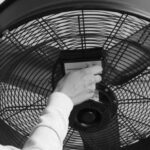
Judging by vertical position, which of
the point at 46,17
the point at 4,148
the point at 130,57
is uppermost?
the point at 46,17

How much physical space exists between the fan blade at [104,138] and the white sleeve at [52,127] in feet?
0.78

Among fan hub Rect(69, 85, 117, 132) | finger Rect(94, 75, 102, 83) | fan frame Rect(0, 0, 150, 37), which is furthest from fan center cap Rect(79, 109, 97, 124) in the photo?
fan frame Rect(0, 0, 150, 37)

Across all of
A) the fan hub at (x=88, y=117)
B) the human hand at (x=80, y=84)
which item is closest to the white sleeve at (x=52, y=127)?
the human hand at (x=80, y=84)

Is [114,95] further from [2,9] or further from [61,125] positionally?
[2,9]

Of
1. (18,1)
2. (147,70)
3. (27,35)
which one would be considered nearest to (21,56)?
(27,35)

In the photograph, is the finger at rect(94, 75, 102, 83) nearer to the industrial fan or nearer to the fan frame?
the industrial fan

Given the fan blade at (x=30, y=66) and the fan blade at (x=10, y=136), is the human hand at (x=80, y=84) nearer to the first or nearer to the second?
the fan blade at (x=30, y=66)

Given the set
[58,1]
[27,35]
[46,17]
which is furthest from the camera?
[27,35]

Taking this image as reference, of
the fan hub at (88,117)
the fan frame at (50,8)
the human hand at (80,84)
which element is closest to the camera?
the fan frame at (50,8)

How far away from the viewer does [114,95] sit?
106 cm

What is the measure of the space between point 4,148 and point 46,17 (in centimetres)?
31

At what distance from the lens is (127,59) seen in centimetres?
106

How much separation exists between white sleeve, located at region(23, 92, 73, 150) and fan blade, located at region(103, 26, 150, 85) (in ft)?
0.55

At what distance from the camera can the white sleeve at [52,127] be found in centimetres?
85
